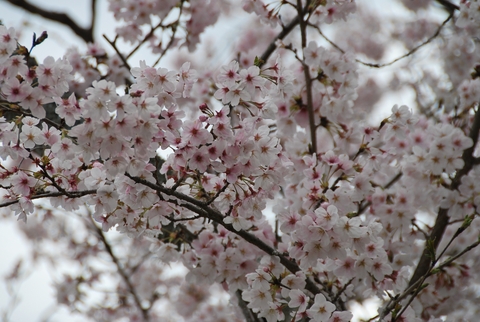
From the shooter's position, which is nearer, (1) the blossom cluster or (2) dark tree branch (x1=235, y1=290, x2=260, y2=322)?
(1) the blossom cluster

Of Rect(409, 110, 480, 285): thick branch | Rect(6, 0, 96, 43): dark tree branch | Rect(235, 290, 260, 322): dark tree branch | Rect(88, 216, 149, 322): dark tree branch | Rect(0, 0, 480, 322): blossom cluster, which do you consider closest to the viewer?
Rect(0, 0, 480, 322): blossom cluster

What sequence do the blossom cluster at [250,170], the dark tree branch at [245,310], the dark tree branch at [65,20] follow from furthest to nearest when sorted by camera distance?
the dark tree branch at [65,20] < the dark tree branch at [245,310] < the blossom cluster at [250,170]

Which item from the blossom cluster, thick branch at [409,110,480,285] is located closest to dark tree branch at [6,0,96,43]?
the blossom cluster

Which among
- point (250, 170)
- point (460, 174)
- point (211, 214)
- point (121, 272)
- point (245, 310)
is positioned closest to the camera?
point (250, 170)

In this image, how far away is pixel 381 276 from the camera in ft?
7.68

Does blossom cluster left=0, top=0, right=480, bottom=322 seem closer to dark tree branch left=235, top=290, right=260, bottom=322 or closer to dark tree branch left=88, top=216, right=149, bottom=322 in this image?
dark tree branch left=235, top=290, right=260, bottom=322

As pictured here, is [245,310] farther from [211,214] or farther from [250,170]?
[250,170]

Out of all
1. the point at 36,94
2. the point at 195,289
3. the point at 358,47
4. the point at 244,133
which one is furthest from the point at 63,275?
the point at 358,47

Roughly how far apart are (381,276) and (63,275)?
12.1ft

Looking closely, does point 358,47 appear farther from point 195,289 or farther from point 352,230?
point 352,230

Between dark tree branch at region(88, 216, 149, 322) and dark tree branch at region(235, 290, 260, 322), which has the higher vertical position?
Result: dark tree branch at region(88, 216, 149, 322)

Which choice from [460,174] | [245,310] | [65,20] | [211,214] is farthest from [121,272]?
[460,174]

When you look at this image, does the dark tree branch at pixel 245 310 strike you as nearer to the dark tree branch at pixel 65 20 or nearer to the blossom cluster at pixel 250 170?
the blossom cluster at pixel 250 170

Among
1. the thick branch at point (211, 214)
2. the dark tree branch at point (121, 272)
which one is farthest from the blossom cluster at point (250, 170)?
the dark tree branch at point (121, 272)
